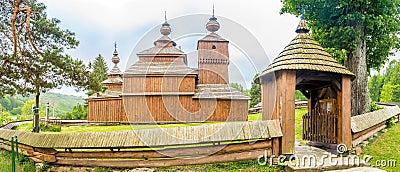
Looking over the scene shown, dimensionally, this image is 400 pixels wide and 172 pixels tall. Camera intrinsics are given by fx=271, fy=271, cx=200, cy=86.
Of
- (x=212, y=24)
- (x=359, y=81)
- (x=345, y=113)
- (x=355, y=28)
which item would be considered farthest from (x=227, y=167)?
(x=212, y=24)

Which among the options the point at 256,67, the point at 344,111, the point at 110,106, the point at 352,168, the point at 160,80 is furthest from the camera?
the point at 110,106

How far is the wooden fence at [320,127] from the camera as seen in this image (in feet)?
25.5

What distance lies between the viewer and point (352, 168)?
623 centimetres

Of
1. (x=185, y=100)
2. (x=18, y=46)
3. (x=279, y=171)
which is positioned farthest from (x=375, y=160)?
(x=185, y=100)

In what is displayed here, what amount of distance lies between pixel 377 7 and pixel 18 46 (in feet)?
45.5

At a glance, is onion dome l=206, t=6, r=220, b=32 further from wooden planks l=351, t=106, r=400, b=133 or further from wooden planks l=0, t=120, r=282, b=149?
wooden planks l=0, t=120, r=282, b=149

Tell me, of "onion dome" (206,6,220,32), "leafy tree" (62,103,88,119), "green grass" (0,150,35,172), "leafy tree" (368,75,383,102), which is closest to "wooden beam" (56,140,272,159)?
"green grass" (0,150,35,172)

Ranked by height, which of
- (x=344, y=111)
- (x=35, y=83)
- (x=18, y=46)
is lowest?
(x=344, y=111)

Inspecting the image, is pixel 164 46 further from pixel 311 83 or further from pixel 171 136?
pixel 171 136

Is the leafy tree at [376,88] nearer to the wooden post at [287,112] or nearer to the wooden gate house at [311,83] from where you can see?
the wooden gate house at [311,83]

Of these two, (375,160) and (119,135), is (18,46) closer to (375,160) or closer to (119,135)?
(119,135)

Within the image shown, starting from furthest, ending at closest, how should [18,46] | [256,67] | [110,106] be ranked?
[110,106], [18,46], [256,67]

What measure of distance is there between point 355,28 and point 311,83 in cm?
491

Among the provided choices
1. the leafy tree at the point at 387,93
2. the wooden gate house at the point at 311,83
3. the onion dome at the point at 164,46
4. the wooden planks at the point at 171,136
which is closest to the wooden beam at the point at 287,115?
the wooden gate house at the point at 311,83
